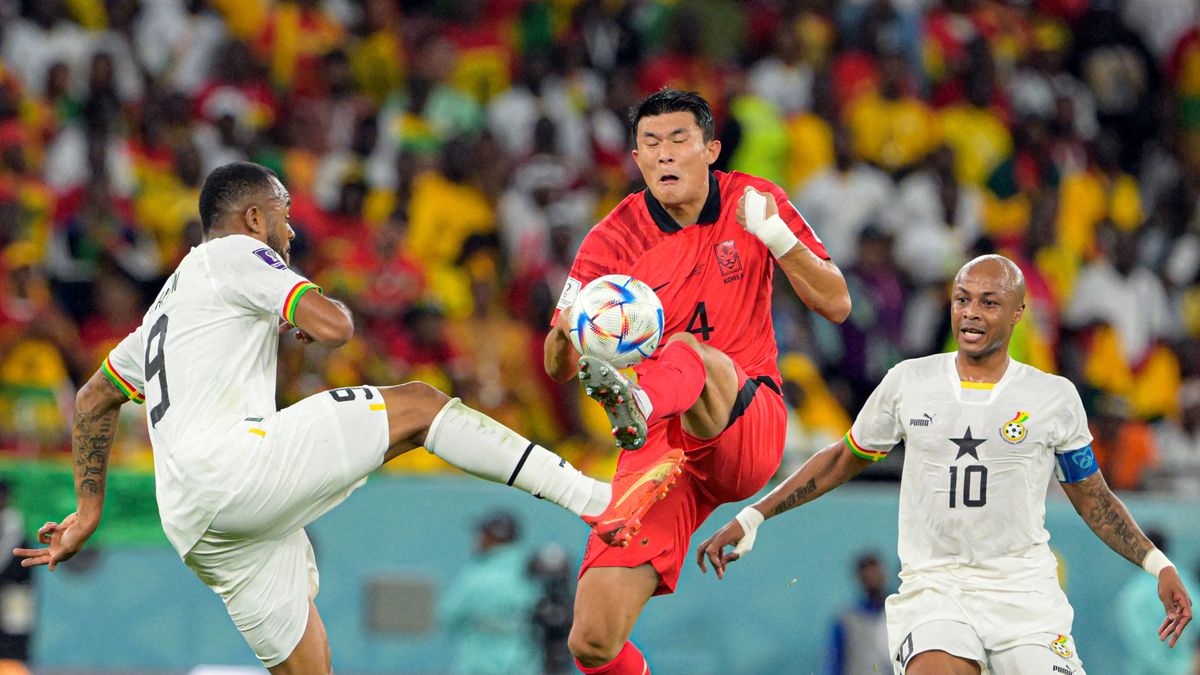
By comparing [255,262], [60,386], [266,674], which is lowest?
[266,674]

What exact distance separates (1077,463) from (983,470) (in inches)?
15.4

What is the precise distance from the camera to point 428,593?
36.8 ft

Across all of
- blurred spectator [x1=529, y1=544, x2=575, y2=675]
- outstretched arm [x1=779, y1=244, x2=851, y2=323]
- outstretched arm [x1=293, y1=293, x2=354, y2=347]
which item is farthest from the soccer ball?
blurred spectator [x1=529, y1=544, x2=575, y2=675]

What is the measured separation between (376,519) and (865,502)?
10.4 feet

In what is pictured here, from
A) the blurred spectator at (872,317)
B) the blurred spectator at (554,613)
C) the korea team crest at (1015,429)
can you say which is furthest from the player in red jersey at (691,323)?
the blurred spectator at (872,317)

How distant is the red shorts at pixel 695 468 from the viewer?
6.84 metres

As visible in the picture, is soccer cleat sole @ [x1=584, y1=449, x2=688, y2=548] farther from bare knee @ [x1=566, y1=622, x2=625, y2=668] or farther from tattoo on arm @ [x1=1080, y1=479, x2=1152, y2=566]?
tattoo on arm @ [x1=1080, y1=479, x2=1152, y2=566]

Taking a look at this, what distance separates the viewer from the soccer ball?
6527 millimetres

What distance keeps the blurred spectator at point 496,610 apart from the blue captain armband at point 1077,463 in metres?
4.57

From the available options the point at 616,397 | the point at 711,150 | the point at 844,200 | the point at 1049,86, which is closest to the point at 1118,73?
the point at 1049,86

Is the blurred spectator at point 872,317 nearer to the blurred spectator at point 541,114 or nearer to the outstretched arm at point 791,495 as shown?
the blurred spectator at point 541,114

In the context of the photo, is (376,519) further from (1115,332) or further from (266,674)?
(1115,332)

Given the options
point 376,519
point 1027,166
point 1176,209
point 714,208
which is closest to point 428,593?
point 376,519

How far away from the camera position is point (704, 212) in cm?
720
